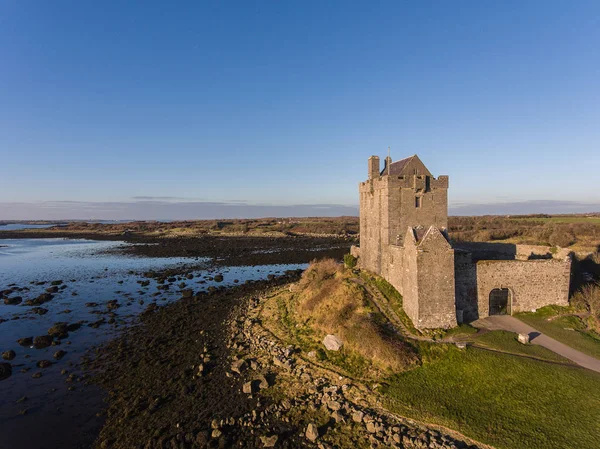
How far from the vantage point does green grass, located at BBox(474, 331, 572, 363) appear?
15008mm

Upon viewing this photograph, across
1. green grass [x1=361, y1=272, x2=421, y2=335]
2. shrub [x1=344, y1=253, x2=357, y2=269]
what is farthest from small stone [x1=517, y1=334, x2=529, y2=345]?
shrub [x1=344, y1=253, x2=357, y2=269]

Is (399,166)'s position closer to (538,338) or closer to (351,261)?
(351,261)

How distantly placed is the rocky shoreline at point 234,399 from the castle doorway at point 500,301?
34.7 feet

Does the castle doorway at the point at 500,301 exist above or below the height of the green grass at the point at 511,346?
above

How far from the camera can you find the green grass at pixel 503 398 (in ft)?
35.4

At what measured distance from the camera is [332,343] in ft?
58.5

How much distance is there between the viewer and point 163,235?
108 m

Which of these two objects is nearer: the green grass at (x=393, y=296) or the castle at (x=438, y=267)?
the castle at (x=438, y=267)

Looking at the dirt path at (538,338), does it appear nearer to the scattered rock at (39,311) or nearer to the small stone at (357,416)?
the small stone at (357,416)

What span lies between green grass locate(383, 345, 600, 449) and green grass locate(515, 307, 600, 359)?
9.98ft

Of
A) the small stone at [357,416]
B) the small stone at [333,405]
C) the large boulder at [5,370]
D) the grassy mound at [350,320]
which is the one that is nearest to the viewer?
the small stone at [357,416]

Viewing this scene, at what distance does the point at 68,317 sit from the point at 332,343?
22.9 m

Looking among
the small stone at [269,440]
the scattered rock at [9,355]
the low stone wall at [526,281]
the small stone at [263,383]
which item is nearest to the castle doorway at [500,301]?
the low stone wall at [526,281]

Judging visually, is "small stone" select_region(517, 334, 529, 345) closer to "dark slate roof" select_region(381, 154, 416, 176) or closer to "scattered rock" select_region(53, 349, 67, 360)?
"dark slate roof" select_region(381, 154, 416, 176)
